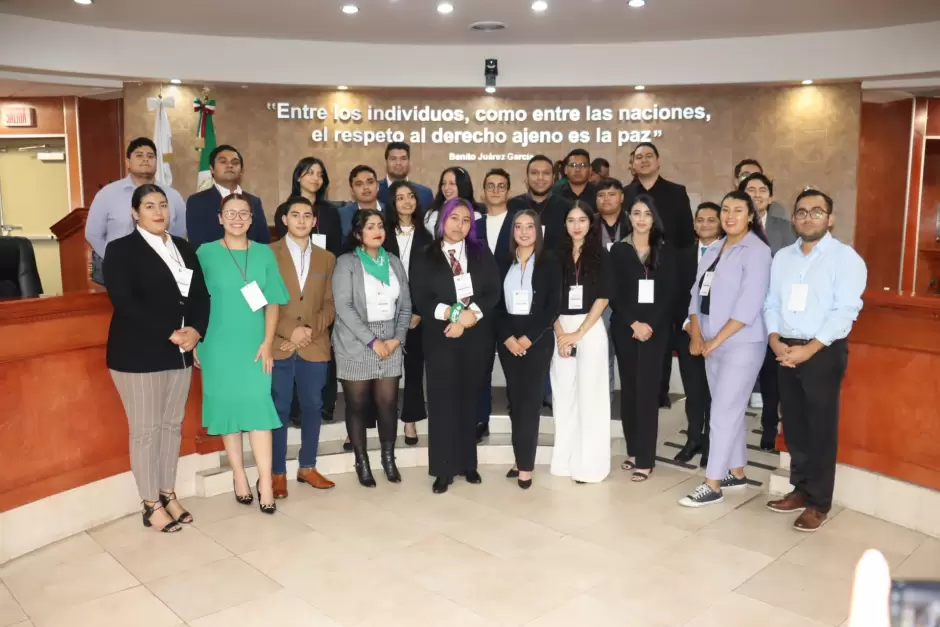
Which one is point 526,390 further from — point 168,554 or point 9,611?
point 9,611

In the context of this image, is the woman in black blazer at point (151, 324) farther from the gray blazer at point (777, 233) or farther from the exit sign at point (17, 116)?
the exit sign at point (17, 116)

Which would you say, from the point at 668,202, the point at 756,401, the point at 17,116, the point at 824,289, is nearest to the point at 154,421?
the point at 824,289

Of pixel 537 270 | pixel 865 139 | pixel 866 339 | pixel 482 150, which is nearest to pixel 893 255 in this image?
pixel 865 139

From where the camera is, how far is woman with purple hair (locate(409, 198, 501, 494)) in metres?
4.16

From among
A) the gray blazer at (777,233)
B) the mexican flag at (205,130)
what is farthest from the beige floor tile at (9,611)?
the mexican flag at (205,130)

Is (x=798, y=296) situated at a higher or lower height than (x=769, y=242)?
lower

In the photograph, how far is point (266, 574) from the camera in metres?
3.29

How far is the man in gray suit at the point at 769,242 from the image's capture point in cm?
458

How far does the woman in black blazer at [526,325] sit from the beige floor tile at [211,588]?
176 cm

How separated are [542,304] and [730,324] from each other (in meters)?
1.05

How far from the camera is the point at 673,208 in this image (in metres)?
5.24

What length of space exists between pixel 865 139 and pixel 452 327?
831 centimetres

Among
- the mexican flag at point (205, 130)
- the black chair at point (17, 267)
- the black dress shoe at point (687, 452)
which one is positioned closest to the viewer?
the black dress shoe at point (687, 452)

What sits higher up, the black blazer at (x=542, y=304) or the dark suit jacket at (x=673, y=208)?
the dark suit jacket at (x=673, y=208)
